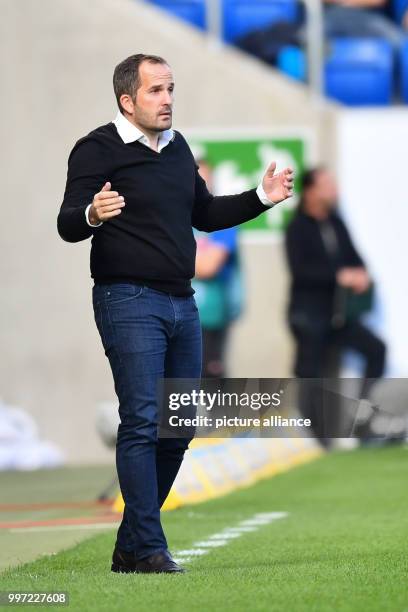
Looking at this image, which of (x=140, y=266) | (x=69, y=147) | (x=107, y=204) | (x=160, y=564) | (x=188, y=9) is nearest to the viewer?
(x=107, y=204)

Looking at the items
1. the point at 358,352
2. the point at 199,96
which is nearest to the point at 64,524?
the point at 358,352

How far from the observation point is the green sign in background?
15117 millimetres

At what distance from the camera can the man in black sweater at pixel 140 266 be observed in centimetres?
597

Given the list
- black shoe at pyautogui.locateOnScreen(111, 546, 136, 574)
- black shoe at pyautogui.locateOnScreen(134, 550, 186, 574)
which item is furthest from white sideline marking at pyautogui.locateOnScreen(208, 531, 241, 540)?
black shoe at pyautogui.locateOnScreen(134, 550, 186, 574)

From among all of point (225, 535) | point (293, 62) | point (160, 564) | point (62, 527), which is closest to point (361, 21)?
point (293, 62)

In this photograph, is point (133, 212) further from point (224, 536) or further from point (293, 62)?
point (293, 62)

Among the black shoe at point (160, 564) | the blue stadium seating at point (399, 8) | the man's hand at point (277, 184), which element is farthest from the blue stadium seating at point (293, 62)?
the black shoe at point (160, 564)

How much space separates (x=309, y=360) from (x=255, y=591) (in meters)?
8.99

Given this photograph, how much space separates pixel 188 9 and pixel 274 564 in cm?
1040

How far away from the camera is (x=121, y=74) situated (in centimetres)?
612

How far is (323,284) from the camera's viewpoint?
14156 mm

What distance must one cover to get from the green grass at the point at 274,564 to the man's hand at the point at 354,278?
3728 millimetres

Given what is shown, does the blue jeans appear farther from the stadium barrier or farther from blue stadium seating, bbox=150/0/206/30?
blue stadium seating, bbox=150/0/206/30
